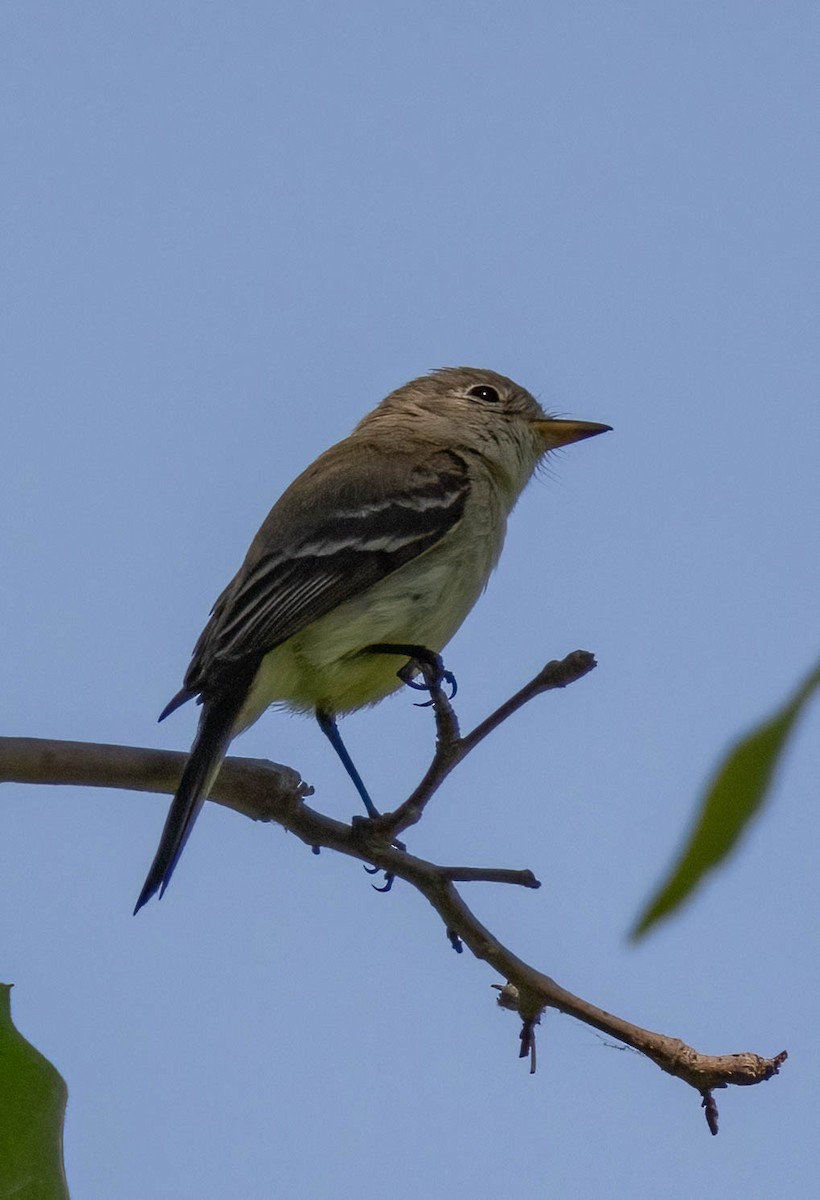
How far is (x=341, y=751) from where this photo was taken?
6.00 metres

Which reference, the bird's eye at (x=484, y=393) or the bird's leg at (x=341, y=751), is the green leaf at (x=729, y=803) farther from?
the bird's eye at (x=484, y=393)

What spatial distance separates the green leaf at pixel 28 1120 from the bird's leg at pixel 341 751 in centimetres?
362

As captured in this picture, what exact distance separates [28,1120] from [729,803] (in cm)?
160

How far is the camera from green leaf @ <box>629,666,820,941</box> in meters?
0.75

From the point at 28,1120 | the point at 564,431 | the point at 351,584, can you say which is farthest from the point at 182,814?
the point at 564,431

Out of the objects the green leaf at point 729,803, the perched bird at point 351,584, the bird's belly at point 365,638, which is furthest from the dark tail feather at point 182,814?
A: the green leaf at point 729,803

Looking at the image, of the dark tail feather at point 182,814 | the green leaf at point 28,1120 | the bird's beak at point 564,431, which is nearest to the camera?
the green leaf at point 28,1120

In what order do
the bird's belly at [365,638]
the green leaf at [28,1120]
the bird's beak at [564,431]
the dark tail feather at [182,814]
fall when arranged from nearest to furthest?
the green leaf at [28,1120], the dark tail feather at [182,814], the bird's belly at [365,638], the bird's beak at [564,431]

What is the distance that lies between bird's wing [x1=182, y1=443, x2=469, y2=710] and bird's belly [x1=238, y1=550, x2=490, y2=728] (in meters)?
0.07

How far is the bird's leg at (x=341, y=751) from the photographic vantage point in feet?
18.9

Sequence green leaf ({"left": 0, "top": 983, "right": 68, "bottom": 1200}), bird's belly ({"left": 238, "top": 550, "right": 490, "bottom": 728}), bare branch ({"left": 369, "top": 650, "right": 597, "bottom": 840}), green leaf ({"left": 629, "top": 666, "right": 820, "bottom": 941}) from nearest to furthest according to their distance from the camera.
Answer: green leaf ({"left": 629, "top": 666, "right": 820, "bottom": 941}) → green leaf ({"left": 0, "top": 983, "right": 68, "bottom": 1200}) → bare branch ({"left": 369, "top": 650, "right": 597, "bottom": 840}) → bird's belly ({"left": 238, "top": 550, "right": 490, "bottom": 728})

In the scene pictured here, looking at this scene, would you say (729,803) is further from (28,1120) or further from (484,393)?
(484,393)

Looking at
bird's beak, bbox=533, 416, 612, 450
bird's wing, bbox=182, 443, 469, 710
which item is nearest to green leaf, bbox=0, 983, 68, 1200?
bird's wing, bbox=182, 443, 469, 710

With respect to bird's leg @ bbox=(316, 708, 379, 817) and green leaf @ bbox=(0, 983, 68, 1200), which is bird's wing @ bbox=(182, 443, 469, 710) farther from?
green leaf @ bbox=(0, 983, 68, 1200)
